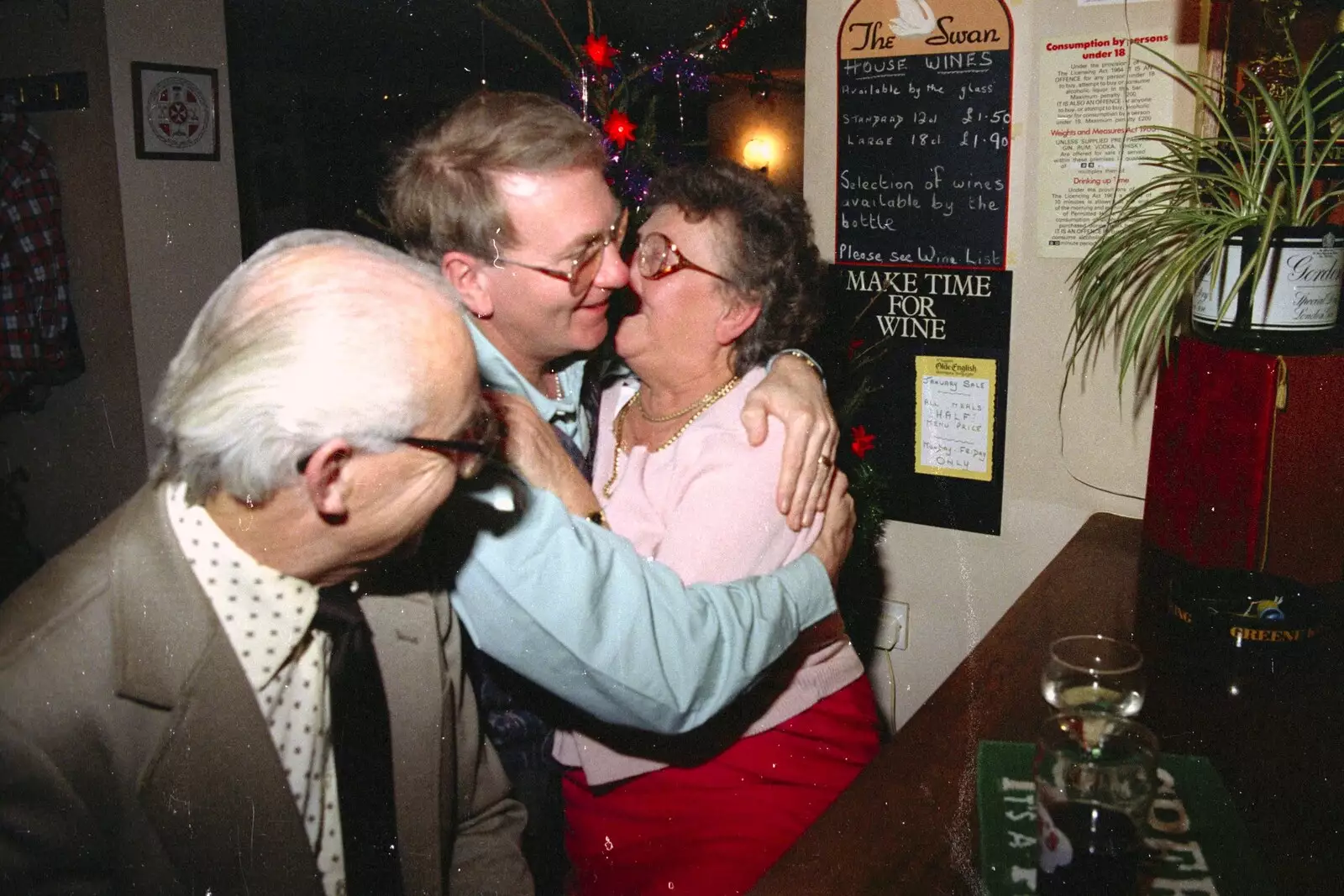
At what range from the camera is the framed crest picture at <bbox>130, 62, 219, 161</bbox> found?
6.46 ft

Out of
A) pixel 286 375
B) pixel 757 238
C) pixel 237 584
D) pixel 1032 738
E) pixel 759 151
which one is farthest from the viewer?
pixel 759 151

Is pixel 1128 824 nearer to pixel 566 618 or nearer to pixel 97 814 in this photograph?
pixel 566 618

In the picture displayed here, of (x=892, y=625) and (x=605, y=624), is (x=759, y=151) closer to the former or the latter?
(x=892, y=625)

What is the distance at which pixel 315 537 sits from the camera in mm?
1097

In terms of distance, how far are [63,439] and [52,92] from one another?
75cm

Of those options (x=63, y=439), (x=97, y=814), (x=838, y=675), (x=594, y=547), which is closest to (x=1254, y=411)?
(x=838, y=675)

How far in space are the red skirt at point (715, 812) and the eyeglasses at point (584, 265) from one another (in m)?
0.85

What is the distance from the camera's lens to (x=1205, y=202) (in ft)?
6.91

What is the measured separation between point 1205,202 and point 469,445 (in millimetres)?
1800

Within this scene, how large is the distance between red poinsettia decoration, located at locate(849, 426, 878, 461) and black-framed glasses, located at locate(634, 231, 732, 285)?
2.92ft

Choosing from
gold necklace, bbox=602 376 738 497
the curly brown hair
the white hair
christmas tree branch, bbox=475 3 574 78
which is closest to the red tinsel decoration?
christmas tree branch, bbox=475 3 574 78

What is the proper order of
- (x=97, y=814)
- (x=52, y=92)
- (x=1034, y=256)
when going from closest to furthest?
(x=97, y=814) < (x=52, y=92) < (x=1034, y=256)

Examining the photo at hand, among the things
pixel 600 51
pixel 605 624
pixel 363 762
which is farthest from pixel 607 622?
pixel 600 51

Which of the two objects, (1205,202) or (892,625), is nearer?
(1205,202)
